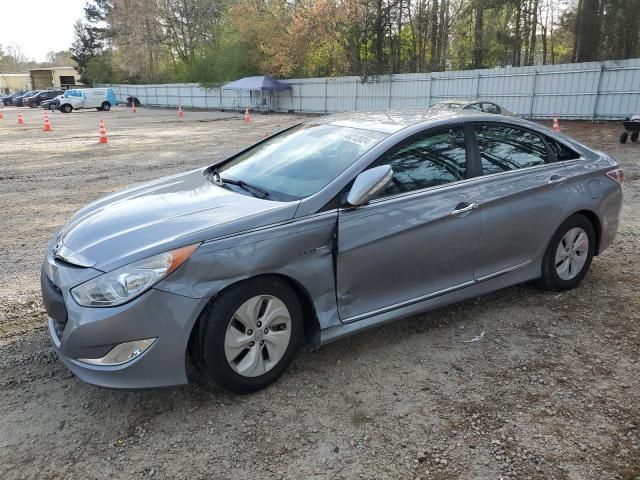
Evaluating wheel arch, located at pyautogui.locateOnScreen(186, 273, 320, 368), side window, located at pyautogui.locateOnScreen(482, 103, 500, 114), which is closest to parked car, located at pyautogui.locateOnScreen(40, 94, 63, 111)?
side window, located at pyautogui.locateOnScreen(482, 103, 500, 114)

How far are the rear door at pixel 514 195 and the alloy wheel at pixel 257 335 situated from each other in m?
1.61

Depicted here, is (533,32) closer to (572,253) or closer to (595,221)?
(595,221)

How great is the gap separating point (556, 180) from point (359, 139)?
1702mm

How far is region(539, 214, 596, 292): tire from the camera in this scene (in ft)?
14.4

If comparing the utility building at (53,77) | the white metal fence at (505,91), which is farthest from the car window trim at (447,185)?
the utility building at (53,77)

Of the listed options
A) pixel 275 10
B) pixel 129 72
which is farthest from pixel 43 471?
pixel 129 72

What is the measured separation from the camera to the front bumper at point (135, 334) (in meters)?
2.73

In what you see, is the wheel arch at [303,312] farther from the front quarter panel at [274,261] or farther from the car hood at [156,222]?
the car hood at [156,222]

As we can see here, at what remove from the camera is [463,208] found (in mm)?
3725

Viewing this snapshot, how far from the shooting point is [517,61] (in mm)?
31797

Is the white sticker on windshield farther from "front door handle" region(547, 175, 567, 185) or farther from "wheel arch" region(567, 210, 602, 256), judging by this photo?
"wheel arch" region(567, 210, 602, 256)

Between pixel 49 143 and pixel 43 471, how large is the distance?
61.2 feet

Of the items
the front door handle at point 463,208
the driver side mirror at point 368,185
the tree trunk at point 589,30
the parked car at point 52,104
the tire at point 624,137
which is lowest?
the parked car at point 52,104

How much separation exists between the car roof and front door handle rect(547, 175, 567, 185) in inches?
21.9
